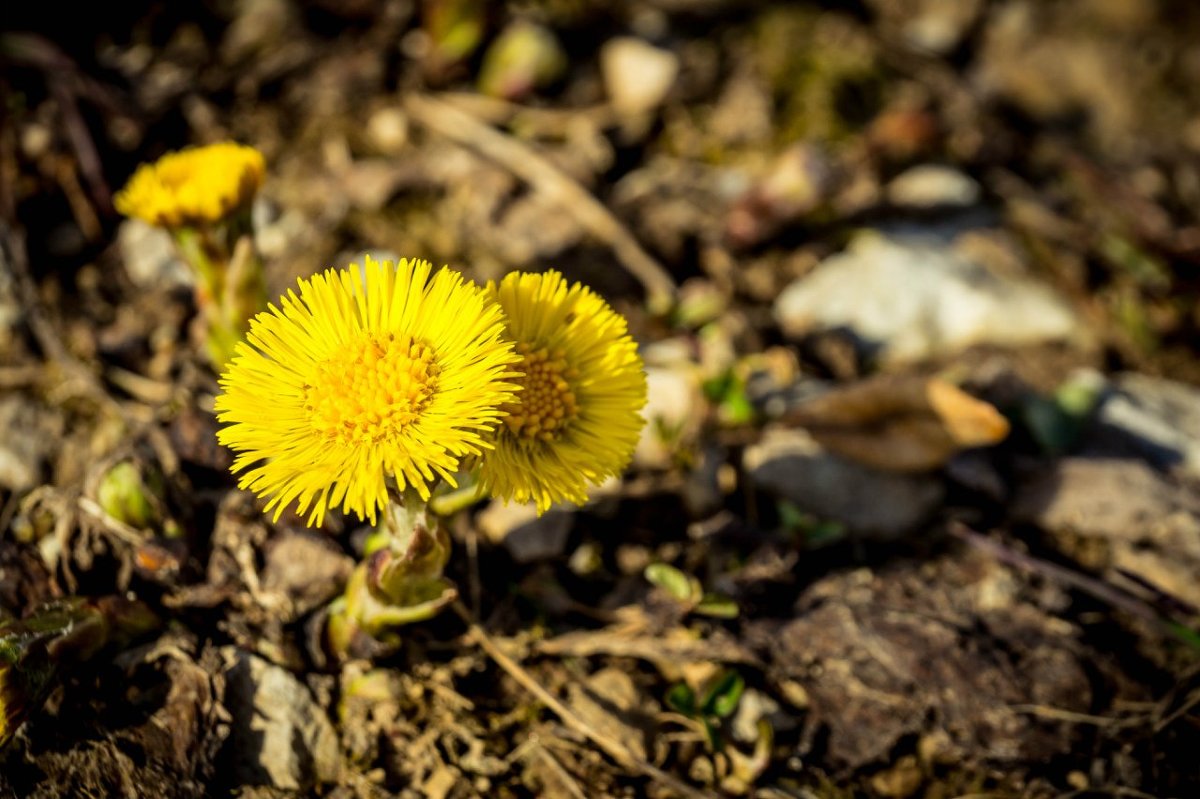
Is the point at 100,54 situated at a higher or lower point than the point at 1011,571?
higher

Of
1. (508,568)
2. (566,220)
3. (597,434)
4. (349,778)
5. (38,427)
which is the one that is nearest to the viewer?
(597,434)

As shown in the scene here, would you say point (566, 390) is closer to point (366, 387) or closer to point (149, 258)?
point (366, 387)

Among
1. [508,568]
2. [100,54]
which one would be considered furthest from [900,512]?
[100,54]

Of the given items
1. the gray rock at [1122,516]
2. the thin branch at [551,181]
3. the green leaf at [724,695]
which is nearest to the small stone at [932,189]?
the thin branch at [551,181]

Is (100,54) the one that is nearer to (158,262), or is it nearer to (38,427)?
(158,262)

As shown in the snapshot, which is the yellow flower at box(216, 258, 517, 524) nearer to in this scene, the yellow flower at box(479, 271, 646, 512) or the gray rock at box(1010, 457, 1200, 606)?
the yellow flower at box(479, 271, 646, 512)
